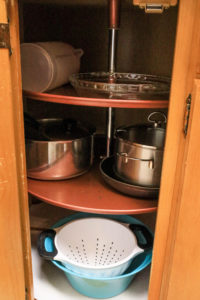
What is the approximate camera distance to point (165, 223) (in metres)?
0.79

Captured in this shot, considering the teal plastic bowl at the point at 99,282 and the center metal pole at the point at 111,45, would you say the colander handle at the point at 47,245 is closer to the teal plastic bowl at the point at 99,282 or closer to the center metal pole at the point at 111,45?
the teal plastic bowl at the point at 99,282

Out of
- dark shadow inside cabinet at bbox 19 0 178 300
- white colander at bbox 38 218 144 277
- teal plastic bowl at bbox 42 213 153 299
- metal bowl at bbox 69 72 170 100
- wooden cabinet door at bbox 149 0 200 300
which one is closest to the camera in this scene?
wooden cabinet door at bbox 149 0 200 300

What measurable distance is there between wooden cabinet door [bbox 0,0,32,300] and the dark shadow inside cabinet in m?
0.49

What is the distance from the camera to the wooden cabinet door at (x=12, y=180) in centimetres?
67

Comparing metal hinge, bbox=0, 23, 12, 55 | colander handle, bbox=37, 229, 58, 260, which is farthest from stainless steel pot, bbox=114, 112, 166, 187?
metal hinge, bbox=0, 23, 12, 55

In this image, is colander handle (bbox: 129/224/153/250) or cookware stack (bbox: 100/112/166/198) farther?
colander handle (bbox: 129/224/153/250)

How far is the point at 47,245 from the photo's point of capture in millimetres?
1047

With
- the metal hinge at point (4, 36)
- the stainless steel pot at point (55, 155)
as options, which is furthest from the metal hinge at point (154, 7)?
the stainless steel pot at point (55, 155)

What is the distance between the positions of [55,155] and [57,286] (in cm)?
49

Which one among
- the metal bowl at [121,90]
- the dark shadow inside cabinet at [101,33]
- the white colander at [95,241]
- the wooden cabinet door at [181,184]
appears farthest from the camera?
the dark shadow inside cabinet at [101,33]

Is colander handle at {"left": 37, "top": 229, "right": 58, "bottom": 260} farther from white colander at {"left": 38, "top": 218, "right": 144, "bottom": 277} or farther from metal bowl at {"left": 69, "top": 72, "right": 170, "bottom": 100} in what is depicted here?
metal bowl at {"left": 69, "top": 72, "right": 170, "bottom": 100}

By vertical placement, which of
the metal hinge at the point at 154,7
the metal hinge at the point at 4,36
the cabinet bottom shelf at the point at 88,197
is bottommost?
the cabinet bottom shelf at the point at 88,197

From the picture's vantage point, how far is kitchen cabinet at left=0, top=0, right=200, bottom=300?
0.64 meters

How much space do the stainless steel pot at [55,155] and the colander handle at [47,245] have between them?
21 cm
